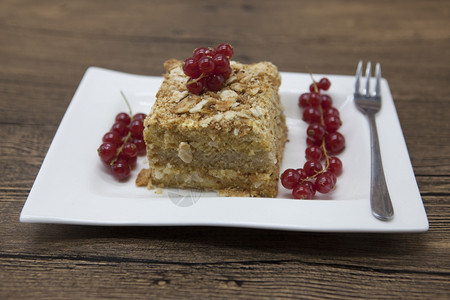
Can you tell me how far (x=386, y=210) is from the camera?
1581 mm

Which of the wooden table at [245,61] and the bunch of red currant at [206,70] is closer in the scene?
the wooden table at [245,61]

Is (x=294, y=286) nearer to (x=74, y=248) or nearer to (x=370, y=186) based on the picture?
(x=370, y=186)

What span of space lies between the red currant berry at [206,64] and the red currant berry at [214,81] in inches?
1.3

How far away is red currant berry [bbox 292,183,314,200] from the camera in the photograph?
5.90ft

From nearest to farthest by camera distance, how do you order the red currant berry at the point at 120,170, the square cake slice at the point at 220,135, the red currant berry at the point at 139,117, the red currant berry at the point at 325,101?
the square cake slice at the point at 220,135, the red currant berry at the point at 120,170, the red currant berry at the point at 139,117, the red currant berry at the point at 325,101

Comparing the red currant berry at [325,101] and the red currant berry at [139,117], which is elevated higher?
the red currant berry at [325,101]

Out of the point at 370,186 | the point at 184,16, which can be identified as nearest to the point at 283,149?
the point at 370,186

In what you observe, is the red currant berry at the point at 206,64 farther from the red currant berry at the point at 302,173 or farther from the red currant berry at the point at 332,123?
the red currant berry at the point at 332,123

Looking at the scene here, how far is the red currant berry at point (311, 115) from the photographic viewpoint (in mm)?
2223

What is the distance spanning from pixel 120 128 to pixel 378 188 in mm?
1170

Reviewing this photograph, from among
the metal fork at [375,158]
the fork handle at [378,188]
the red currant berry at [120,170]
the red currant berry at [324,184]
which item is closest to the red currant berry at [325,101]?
the metal fork at [375,158]

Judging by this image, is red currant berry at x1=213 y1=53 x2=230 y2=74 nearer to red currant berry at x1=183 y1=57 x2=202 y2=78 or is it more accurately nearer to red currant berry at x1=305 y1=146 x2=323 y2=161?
red currant berry at x1=183 y1=57 x2=202 y2=78

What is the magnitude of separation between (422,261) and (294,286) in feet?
1.57

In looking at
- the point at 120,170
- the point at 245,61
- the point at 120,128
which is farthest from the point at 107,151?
the point at 245,61
